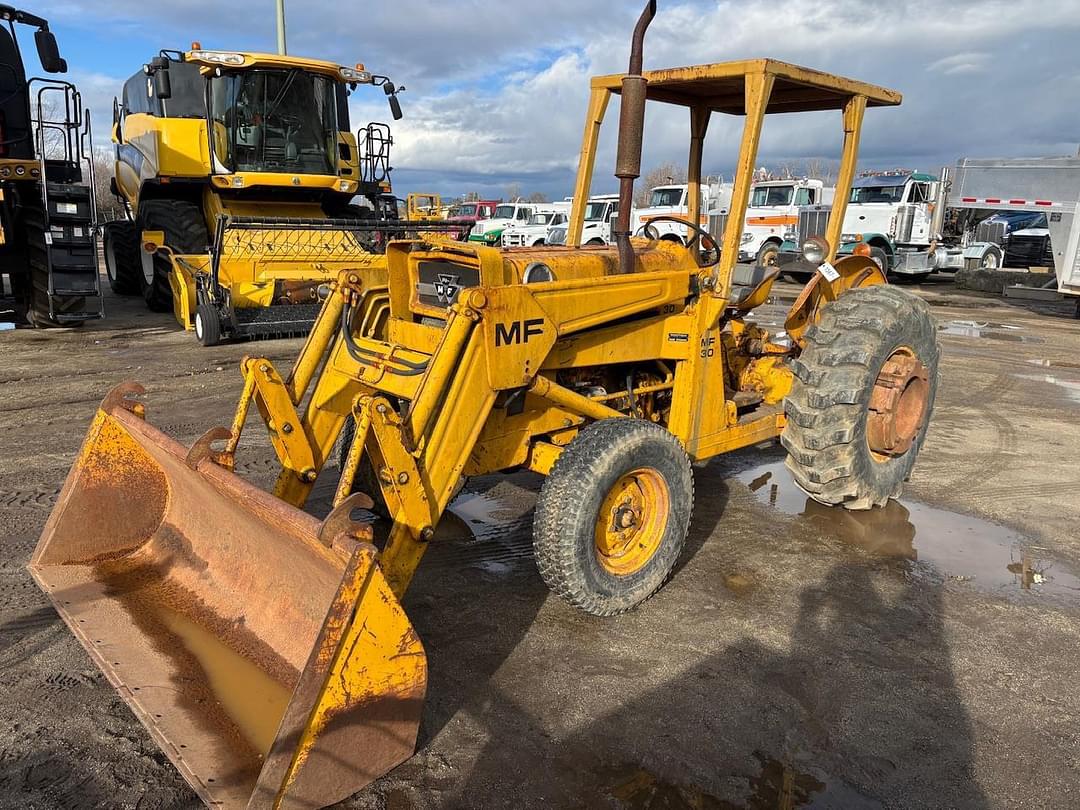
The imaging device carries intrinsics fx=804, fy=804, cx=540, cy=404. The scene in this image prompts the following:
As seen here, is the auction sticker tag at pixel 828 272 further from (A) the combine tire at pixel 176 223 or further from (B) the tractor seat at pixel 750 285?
(A) the combine tire at pixel 176 223

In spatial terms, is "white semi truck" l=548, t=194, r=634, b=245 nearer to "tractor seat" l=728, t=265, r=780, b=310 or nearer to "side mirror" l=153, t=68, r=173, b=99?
"side mirror" l=153, t=68, r=173, b=99

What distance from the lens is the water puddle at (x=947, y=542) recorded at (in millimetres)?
4129

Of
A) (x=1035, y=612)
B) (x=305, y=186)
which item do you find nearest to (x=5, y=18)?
(x=305, y=186)

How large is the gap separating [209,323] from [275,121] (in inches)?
135

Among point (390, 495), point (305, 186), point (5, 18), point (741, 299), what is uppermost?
point (5, 18)

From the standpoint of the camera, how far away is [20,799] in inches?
96.7

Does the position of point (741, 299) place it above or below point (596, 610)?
above

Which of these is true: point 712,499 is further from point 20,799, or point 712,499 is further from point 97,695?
Answer: point 20,799

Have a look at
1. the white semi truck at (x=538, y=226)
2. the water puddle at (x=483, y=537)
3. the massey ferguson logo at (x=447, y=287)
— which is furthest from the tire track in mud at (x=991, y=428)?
the white semi truck at (x=538, y=226)

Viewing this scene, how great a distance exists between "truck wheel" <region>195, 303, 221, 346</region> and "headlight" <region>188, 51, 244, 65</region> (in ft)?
10.6

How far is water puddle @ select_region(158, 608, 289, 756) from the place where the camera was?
262cm

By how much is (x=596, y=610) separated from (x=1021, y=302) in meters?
17.2

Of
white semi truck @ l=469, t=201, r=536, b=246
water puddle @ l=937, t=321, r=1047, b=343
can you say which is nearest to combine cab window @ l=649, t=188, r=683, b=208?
white semi truck @ l=469, t=201, r=536, b=246

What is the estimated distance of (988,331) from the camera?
1270cm
